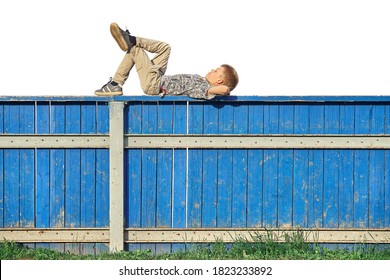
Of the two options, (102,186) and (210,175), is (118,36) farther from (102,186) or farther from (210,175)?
(210,175)

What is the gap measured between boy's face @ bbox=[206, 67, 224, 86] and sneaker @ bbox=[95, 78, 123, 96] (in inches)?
42.5

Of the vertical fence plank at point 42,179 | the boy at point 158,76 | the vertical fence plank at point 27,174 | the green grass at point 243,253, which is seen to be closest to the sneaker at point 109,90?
the boy at point 158,76

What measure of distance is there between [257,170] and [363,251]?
1.61 metres

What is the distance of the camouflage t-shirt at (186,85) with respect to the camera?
10414 millimetres

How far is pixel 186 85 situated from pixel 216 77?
386mm

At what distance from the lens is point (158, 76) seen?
10.6m

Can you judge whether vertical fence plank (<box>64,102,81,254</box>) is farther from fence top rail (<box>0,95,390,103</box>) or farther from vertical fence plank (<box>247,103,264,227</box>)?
vertical fence plank (<box>247,103,264,227</box>)

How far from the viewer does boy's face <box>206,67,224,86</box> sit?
1059 centimetres

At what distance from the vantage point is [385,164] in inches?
416

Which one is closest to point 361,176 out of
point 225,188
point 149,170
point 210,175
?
point 225,188

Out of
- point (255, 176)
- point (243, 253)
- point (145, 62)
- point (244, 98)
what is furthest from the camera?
point (145, 62)

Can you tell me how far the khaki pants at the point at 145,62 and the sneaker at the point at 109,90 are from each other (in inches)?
5.6

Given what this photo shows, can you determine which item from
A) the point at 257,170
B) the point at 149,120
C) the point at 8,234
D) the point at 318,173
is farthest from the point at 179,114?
the point at 8,234

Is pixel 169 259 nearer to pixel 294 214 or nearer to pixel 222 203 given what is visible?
pixel 222 203
